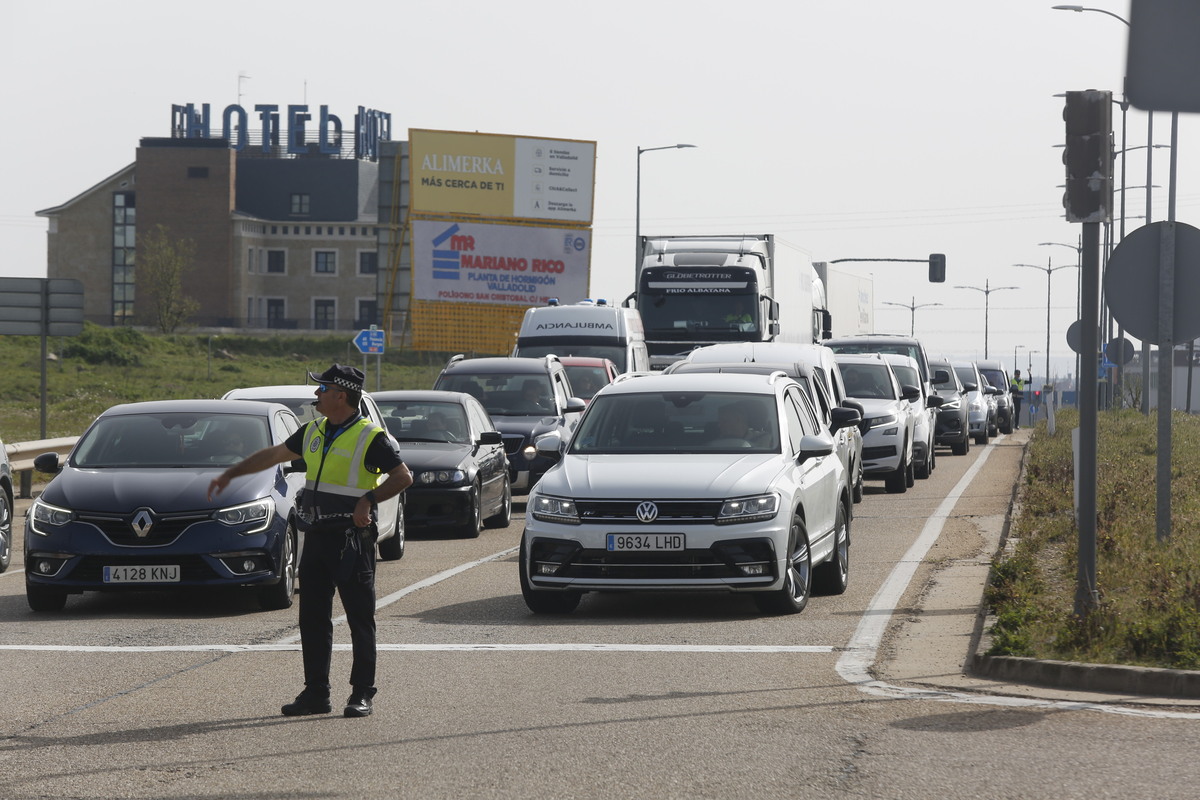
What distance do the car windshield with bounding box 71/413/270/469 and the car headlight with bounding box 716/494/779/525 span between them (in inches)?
148

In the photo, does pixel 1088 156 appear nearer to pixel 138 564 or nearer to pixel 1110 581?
pixel 1110 581

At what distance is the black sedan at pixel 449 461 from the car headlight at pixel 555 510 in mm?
6011

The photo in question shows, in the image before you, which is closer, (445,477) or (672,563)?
(672,563)

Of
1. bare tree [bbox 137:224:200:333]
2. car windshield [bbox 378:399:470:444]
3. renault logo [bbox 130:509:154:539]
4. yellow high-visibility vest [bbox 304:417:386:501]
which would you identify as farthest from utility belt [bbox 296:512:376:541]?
bare tree [bbox 137:224:200:333]

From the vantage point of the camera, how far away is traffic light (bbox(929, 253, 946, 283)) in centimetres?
6588

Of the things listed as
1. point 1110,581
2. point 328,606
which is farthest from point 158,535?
point 1110,581

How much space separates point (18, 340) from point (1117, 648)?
62848mm

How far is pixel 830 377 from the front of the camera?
2103cm

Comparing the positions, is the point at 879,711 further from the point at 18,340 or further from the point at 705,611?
the point at 18,340

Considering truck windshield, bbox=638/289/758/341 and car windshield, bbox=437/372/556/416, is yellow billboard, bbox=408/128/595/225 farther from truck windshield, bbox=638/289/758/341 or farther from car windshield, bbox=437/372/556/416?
car windshield, bbox=437/372/556/416

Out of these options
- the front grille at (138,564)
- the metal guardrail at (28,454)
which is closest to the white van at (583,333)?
the metal guardrail at (28,454)

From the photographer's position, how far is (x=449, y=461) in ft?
60.1

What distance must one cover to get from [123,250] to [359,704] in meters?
107

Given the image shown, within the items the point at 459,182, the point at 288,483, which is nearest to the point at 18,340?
the point at 459,182
